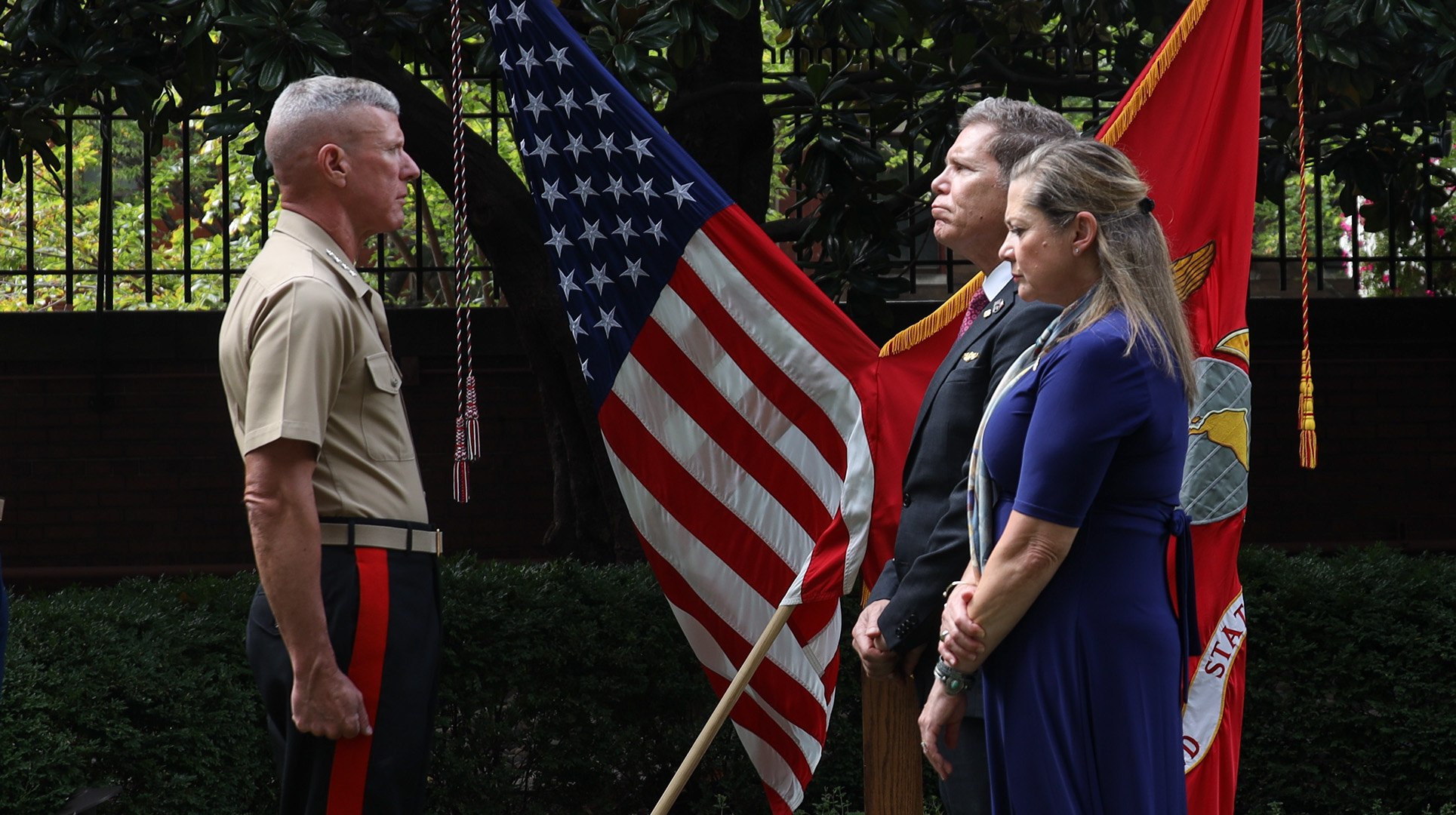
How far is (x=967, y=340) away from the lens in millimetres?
2783

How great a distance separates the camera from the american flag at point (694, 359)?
12.1ft

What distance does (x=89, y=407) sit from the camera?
802 cm

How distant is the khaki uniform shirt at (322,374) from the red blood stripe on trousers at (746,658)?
126 centimetres

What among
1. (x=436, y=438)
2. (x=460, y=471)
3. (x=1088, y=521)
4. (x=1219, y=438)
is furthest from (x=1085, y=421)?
(x=436, y=438)

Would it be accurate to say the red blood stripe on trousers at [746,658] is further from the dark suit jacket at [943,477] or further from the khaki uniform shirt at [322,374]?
the khaki uniform shirt at [322,374]

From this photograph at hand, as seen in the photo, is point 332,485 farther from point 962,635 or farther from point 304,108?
point 962,635

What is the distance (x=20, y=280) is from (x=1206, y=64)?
12.7m

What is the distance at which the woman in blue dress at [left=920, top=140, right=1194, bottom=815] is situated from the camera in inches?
82.7

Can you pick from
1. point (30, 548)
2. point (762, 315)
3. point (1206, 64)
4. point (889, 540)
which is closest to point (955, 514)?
point (889, 540)

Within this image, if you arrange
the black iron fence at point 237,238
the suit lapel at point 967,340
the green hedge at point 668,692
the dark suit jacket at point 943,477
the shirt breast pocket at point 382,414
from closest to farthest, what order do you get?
the shirt breast pocket at point 382,414
the dark suit jacket at point 943,477
the suit lapel at point 967,340
the green hedge at point 668,692
the black iron fence at point 237,238

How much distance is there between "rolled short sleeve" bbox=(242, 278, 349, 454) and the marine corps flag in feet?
6.81

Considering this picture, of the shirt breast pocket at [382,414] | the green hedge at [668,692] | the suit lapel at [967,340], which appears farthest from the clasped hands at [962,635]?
the green hedge at [668,692]

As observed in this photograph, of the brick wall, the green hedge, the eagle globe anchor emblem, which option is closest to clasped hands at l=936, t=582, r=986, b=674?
the eagle globe anchor emblem

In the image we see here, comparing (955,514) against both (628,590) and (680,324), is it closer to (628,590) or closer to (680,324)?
(680,324)
